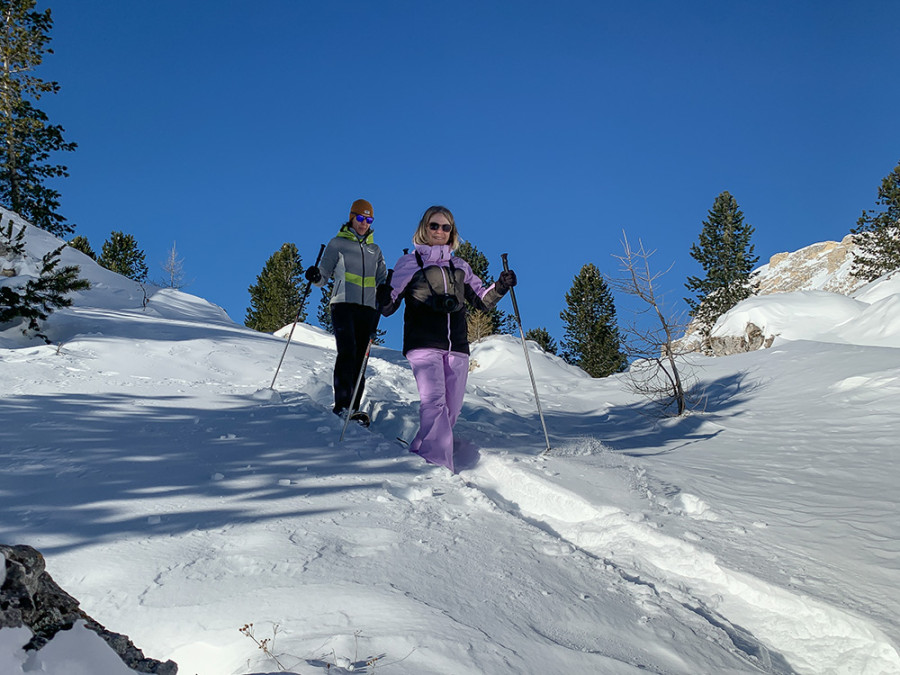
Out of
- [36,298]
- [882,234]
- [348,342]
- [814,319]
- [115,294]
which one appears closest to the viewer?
[348,342]

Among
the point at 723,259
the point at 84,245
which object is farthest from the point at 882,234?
the point at 84,245

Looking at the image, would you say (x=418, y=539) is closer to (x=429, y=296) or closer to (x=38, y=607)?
(x=38, y=607)

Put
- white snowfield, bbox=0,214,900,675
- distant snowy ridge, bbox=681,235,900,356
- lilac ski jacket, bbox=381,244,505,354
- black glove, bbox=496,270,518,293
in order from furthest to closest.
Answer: distant snowy ridge, bbox=681,235,900,356 < black glove, bbox=496,270,518,293 < lilac ski jacket, bbox=381,244,505,354 < white snowfield, bbox=0,214,900,675

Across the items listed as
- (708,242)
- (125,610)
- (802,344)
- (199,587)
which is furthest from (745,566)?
(708,242)

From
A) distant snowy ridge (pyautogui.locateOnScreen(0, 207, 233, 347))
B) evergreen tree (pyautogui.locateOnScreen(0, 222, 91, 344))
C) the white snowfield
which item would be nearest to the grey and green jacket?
the white snowfield

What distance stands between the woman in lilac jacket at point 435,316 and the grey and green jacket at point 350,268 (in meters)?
0.97

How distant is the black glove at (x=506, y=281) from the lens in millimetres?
4832

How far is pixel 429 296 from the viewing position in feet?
15.0

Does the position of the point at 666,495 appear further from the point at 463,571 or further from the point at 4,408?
the point at 4,408

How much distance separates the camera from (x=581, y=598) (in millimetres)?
2342

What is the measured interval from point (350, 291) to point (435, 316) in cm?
131

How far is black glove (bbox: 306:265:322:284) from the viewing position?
18.3 feet

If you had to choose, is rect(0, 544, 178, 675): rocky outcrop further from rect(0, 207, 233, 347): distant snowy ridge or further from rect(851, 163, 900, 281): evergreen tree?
rect(851, 163, 900, 281): evergreen tree

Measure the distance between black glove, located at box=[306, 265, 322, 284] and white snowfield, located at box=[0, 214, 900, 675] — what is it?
1.16m
